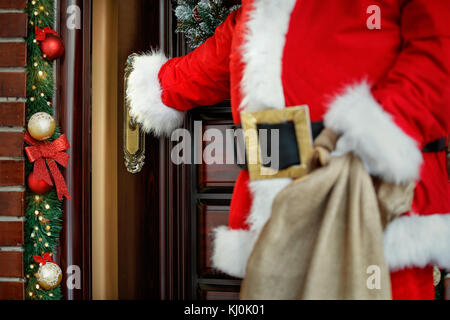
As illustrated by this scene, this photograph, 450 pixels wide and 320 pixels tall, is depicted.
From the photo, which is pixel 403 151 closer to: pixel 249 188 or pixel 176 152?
pixel 249 188

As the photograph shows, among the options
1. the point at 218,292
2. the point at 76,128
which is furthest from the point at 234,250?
the point at 76,128

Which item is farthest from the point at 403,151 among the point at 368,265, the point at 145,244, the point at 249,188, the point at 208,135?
the point at 145,244

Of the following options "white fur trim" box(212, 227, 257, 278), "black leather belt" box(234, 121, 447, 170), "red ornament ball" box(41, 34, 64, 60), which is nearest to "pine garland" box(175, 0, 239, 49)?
"red ornament ball" box(41, 34, 64, 60)

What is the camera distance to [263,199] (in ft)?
2.33

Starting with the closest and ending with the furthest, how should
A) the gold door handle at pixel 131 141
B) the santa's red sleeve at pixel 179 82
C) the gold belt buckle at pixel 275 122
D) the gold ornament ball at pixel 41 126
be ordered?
the gold belt buckle at pixel 275 122, the santa's red sleeve at pixel 179 82, the gold ornament ball at pixel 41 126, the gold door handle at pixel 131 141

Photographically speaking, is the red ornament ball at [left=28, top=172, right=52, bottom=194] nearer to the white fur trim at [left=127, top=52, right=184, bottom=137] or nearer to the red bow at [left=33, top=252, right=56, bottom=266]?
the red bow at [left=33, top=252, right=56, bottom=266]

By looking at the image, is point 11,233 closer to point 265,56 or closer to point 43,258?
point 43,258

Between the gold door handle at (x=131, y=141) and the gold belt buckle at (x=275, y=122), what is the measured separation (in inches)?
21.2

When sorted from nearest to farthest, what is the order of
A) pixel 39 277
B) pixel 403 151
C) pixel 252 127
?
pixel 403 151, pixel 252 127, pixel 39 277

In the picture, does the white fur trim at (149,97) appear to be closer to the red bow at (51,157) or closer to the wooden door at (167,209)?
the wooden door at (167,209)

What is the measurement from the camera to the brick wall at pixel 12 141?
3.62 ft

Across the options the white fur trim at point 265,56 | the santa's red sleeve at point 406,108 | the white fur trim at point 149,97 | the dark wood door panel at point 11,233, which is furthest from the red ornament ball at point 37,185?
the santa's red sleeve at point 406,108

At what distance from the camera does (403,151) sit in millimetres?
598
